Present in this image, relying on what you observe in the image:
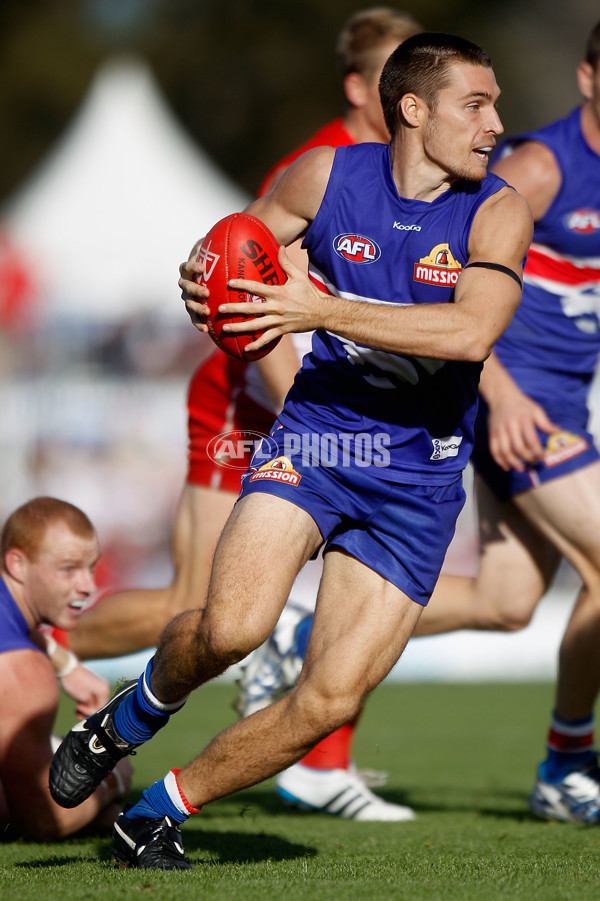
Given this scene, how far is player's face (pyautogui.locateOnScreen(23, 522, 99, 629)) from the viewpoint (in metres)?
4.53

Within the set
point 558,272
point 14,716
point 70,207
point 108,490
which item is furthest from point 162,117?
point 14,716

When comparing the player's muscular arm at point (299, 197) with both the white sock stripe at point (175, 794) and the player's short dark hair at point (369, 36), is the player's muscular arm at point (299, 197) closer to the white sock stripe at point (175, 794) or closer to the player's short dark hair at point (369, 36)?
the white sock stripe at point (175, 794)

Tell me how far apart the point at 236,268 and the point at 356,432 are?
2.13 ft

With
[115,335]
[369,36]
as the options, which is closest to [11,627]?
[369,36]

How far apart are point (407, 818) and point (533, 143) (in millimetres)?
2879

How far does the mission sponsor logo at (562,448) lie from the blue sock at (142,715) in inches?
83.8

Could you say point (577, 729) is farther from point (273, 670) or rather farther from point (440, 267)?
point (440, 267)

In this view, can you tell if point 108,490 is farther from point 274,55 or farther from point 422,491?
point 274,55

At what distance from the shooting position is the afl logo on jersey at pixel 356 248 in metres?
3.93

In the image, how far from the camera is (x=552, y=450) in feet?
17.3

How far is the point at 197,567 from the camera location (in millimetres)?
5574

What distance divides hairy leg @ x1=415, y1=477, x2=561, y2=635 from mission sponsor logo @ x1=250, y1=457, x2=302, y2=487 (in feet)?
5.99

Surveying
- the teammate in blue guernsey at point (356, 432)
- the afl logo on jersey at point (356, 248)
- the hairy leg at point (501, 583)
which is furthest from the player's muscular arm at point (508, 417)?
the afl logo on jersey at point (356, 248)

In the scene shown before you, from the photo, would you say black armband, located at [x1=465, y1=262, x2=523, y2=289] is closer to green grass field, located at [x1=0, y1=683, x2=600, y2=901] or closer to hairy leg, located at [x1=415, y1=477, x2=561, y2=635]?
green grass field, located at [x1=0, y1=683, x2=600, y2=901]
